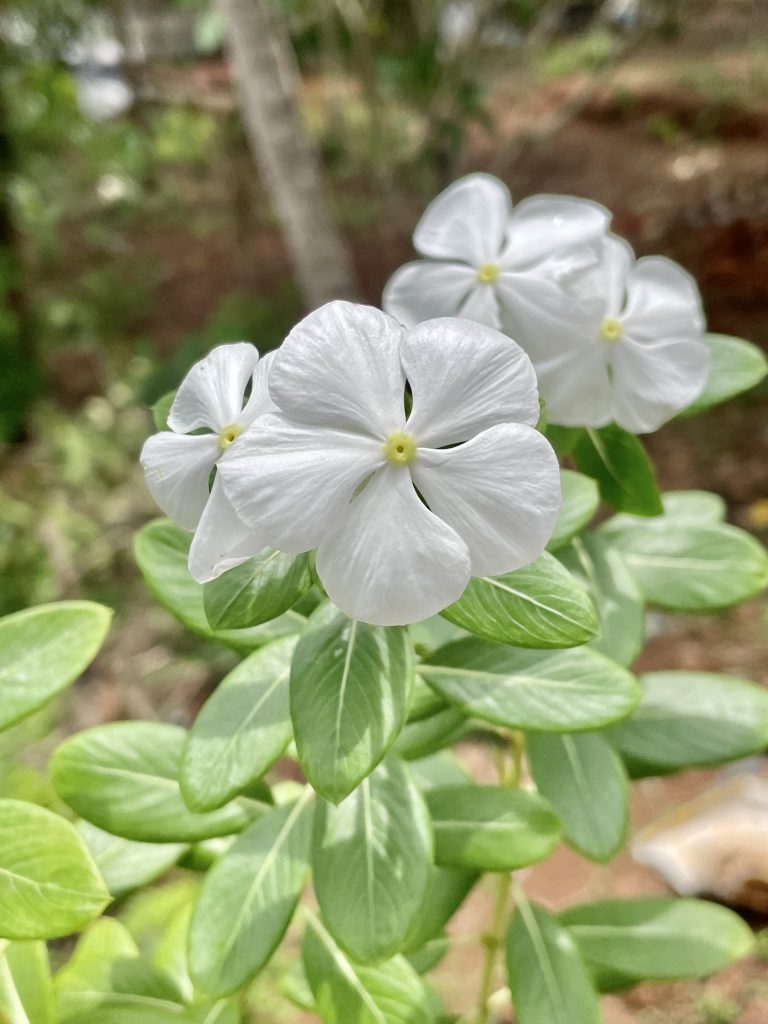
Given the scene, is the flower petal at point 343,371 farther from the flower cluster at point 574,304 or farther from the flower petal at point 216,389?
the flower cluster at point 574,304

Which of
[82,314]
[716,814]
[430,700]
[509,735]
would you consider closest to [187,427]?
[430,700]

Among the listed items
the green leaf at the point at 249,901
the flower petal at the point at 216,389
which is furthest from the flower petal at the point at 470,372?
the green leaf at the point at 249,901

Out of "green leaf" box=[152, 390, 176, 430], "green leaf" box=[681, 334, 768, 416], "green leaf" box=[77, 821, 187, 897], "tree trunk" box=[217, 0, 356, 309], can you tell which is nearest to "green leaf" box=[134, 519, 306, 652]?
"green leaf" box=[152, 390, 176, 430]

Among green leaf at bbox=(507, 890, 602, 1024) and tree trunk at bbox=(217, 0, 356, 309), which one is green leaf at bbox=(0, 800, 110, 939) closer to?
green leaf at bbox=(507, 890, 602, 1024)

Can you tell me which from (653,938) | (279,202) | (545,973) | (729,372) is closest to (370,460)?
(729,372)

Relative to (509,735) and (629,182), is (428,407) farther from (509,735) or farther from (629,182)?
(629,182)

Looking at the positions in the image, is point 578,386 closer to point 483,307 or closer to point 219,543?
point 483,307
